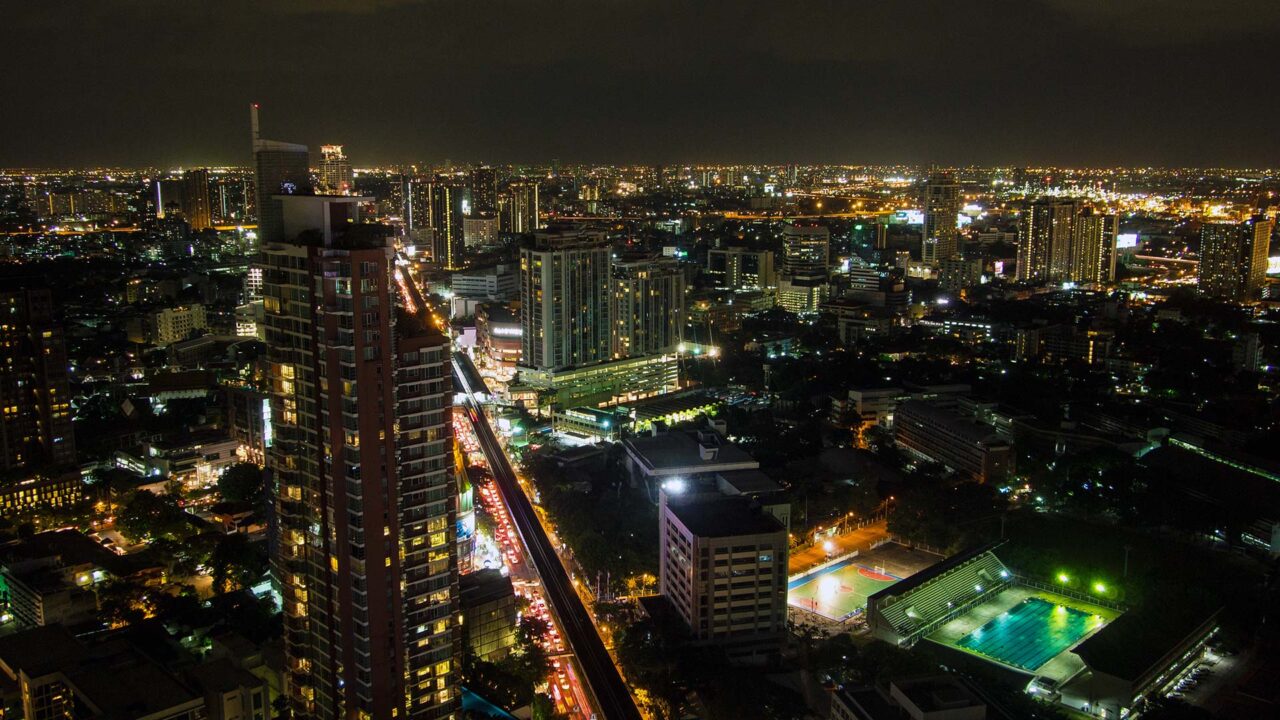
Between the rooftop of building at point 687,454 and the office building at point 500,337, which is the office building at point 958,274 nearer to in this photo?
the office building at point 500,337

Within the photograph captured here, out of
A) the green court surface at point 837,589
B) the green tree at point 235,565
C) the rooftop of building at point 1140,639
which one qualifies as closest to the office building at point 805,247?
the green court surface at point 837,589

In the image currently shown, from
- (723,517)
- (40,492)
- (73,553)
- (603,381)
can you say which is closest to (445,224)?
(603,381)

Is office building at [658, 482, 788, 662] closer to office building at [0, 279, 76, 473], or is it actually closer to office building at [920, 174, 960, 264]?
office building at [0, 279, 76, 473]

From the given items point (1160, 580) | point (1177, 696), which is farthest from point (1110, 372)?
point (1177, 696)

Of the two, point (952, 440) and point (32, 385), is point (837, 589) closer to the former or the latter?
point (952, 440)

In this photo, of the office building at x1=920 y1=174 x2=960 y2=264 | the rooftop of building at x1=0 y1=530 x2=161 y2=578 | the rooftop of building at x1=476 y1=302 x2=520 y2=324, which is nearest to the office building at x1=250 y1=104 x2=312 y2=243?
the rooftop of building at x1=0 y1=530 x2=161 y2=578

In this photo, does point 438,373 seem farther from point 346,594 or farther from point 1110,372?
point 1110,372
